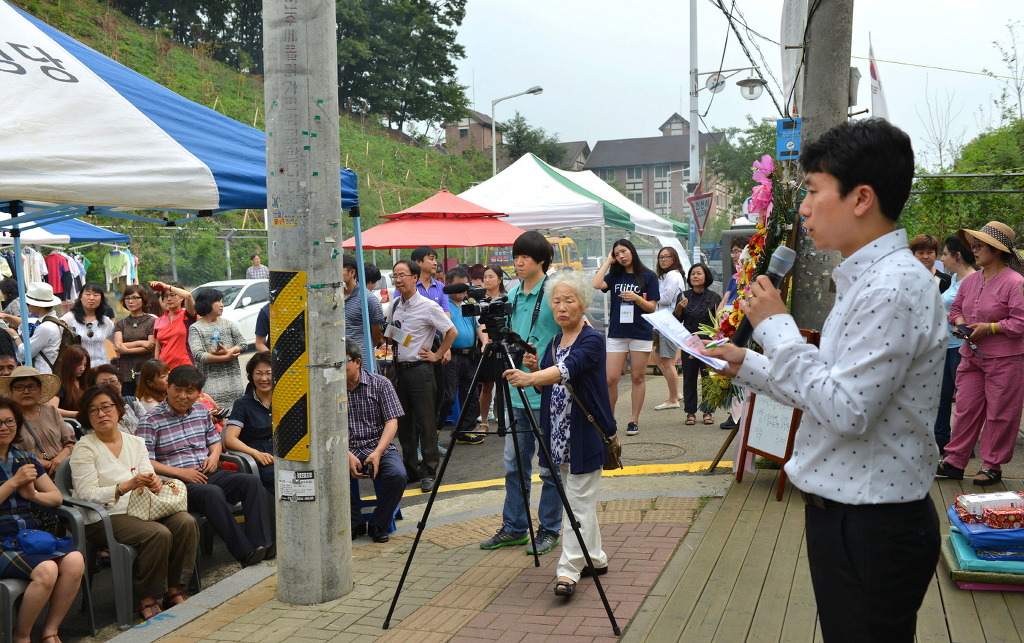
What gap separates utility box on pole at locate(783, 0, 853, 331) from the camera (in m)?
6.14

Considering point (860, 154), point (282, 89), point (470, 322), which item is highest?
point (282, 89)

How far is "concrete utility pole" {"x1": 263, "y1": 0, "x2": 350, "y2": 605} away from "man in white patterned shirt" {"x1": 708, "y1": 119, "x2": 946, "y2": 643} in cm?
280

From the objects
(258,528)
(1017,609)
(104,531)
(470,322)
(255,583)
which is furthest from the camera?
(470,322)

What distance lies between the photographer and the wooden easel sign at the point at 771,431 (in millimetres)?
5918

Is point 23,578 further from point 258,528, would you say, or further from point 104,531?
point 258,528

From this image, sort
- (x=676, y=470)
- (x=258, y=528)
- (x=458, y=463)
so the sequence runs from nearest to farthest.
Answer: (x=258, y=528) → (x=676, y=470) → (x=458, y=463)

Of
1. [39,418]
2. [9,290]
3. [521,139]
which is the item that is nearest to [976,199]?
[39,418]

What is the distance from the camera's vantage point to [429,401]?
7480 millimetres

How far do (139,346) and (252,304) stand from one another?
1110 centimetres

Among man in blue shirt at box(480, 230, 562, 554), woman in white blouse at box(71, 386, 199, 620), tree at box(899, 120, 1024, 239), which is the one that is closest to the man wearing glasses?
man in blue shirt at box(480, 230, 562, 554)

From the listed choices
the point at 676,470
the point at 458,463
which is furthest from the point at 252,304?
the point at 676,470

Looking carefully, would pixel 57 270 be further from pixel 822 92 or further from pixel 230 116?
pixel 230 116

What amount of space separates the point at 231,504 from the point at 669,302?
20.8 feet

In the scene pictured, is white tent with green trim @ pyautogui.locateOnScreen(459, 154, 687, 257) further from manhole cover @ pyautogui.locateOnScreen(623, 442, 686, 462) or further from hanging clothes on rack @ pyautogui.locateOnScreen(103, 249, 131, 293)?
hanging clothes on rack @ pyautogui.locateOnScreen(103, 249, 131, 293)
